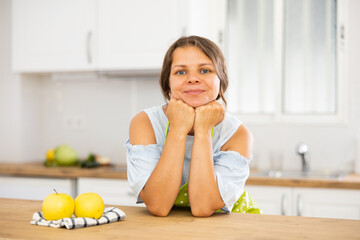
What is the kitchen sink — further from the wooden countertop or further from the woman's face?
the woman's face

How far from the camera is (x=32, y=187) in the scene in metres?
3.07

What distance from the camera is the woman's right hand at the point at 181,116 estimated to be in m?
1.50

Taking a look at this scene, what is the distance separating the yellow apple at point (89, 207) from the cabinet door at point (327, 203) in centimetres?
157

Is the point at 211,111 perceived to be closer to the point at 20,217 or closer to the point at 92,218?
the point at 92,218

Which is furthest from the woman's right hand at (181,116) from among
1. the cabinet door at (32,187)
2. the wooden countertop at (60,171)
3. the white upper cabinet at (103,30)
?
the cabinet door at (32,187)

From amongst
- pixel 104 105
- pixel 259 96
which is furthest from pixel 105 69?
pixel 259 96

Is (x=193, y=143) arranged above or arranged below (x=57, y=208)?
above

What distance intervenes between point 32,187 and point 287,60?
6.64 feet

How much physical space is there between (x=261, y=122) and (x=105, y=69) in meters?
1.19

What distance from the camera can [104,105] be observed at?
11.8ft

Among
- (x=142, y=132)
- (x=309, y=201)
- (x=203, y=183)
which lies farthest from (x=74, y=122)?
(x=203, y=183)

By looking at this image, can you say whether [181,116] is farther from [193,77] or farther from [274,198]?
[274,198]

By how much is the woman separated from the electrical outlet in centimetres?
209

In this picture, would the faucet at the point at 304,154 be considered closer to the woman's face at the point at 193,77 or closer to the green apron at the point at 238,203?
the green apron at the point at 238,203
